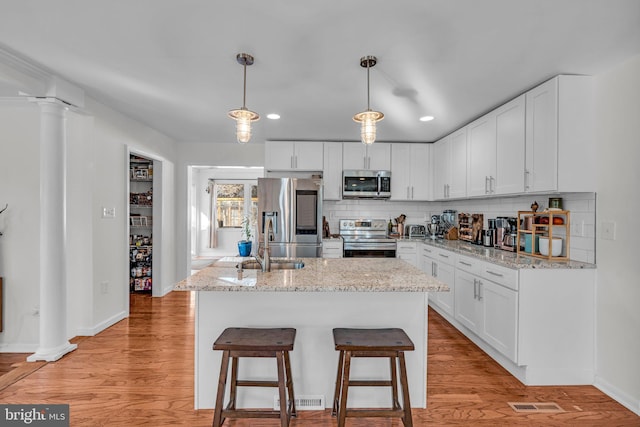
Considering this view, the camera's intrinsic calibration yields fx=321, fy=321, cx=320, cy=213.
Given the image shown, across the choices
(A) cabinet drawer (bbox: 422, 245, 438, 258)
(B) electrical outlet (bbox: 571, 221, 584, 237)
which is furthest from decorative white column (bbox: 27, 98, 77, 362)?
(B) electrical outlet (bbox: 571, 221, 584, 237)

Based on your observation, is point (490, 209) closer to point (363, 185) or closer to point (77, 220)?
point (363, 185)

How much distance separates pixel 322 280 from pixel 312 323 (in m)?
0.36

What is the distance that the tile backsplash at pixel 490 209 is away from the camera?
2469mm

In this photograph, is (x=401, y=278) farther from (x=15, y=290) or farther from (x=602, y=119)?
(x=15, y=290)

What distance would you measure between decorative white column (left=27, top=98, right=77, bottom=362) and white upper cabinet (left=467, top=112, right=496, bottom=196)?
3.93m

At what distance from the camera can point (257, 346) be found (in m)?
1.65

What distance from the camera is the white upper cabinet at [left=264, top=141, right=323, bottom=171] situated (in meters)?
4.64

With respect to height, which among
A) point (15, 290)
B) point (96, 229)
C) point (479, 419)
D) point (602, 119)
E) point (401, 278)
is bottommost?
point (479, 419)

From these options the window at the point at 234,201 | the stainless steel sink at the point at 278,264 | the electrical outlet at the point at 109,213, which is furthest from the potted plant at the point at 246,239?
the stainless steel sink at the point at 278,264

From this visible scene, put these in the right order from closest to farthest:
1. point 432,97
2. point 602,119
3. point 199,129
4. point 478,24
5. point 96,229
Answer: point 478,24 < point 602,119 < point 432,97 < point 96,229 < point 199,129

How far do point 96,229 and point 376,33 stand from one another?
3211mm

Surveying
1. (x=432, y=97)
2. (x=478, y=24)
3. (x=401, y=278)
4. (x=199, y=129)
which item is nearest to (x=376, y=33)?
(x=478, y=24)

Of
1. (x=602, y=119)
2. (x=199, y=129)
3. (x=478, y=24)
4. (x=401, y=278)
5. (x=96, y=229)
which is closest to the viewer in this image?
(x=478, y=24)

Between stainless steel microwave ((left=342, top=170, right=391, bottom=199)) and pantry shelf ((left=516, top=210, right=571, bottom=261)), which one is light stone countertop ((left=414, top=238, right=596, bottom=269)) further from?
stainless steel microwave ((left=342, top=170, right=391, bottom=199))
